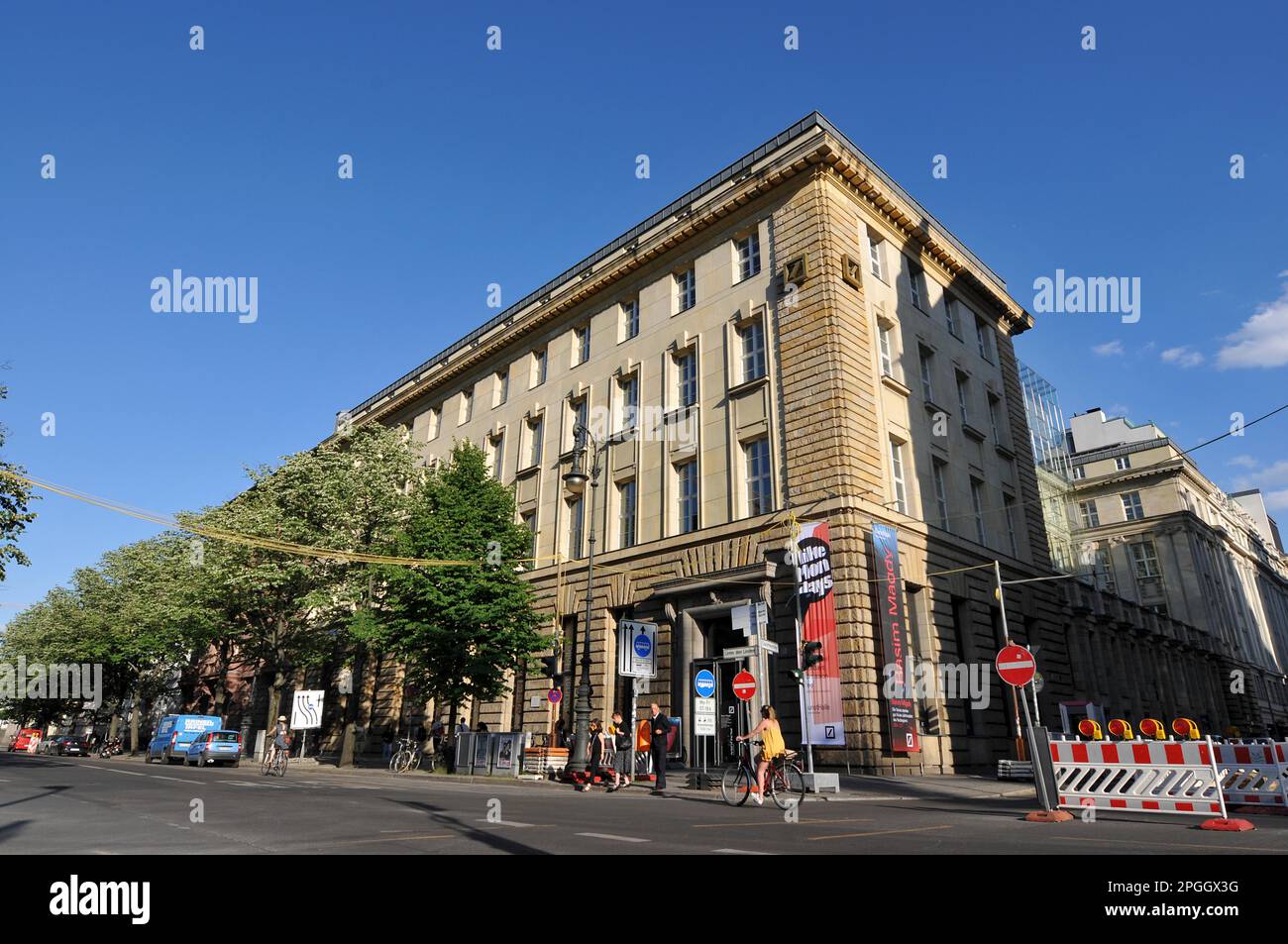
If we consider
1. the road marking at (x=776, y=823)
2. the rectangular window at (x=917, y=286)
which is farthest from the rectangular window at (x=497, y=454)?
the road marking at (x=776, y=823)

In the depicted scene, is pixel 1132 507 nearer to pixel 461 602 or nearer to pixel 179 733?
pixel 461 602

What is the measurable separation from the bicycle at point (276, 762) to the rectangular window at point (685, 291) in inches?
847

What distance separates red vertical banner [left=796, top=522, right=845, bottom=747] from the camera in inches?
813

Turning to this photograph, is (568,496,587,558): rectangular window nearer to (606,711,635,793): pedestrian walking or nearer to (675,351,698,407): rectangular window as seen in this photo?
(675,351,698,407): rectangular window

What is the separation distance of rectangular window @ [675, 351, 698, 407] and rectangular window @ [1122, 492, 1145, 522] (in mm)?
48365

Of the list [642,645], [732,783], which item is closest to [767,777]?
[732,783]

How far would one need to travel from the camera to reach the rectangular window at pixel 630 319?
33.1 metres

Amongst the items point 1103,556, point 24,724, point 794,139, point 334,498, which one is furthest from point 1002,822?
point 24,724

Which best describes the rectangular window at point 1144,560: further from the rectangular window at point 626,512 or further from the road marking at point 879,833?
the road marking at point 879,833

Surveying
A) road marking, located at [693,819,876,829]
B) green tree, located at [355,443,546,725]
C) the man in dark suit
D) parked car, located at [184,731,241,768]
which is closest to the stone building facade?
green tree, located at [355,443,546,725]

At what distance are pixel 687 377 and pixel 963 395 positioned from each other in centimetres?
1170
